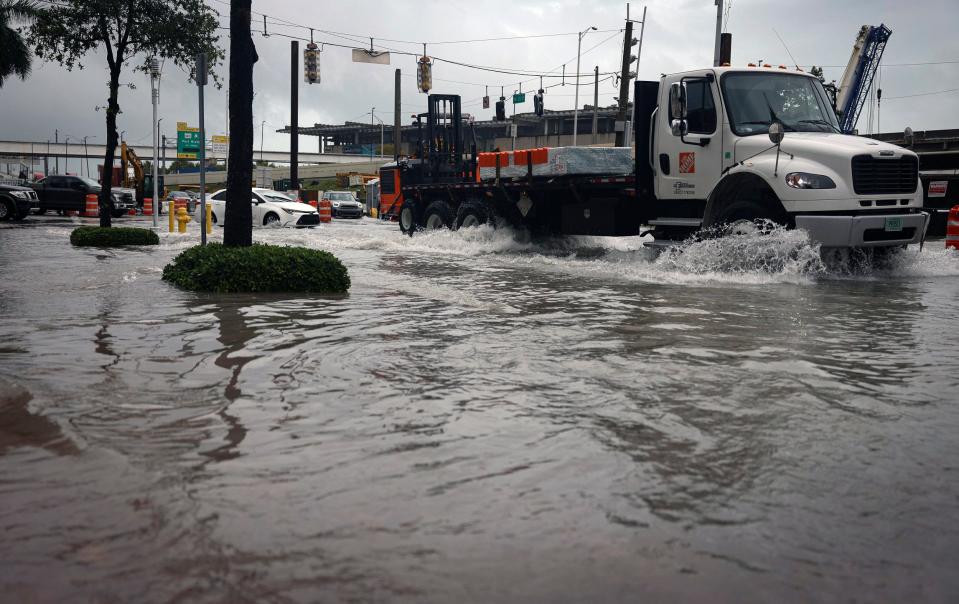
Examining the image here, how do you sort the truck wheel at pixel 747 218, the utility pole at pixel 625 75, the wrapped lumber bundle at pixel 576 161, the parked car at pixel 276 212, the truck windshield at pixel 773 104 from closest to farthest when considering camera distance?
the truck wheel at pixel 747 218 → the truck windshield at pixel 773 104 → the wrapped lumber bundle at pixel 576 161 → the parked car at pixel 276 212 → the utility pole at pixel 625 75

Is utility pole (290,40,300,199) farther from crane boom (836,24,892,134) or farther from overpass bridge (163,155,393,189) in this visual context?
overpass bridge (163,155,393,189)

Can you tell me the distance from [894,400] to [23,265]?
13340 mm

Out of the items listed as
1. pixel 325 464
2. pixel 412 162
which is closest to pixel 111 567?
pixel 325 464

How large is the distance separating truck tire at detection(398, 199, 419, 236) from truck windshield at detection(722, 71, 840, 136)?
10800 mm

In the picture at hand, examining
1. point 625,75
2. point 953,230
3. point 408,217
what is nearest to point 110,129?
point 408,217

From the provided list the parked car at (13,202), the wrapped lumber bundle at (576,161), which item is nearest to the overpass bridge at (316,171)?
the parked car at (13,202)

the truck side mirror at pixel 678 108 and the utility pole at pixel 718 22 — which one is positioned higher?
the utility pole at pixel 718 22

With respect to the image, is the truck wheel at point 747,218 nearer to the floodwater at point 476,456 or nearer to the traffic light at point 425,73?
the floodwater at point 476,456

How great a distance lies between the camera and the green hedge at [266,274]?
1093cm

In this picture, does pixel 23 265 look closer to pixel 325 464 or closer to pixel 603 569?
pixel 325 464

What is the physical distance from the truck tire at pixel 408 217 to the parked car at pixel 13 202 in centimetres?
1746

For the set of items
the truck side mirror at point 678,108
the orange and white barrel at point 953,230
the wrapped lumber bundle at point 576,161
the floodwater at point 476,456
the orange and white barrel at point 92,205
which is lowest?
the floodwater at point 476,456

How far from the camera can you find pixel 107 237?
1941 centimetres

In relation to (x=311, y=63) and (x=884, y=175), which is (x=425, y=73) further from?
(x=884, y=175)
